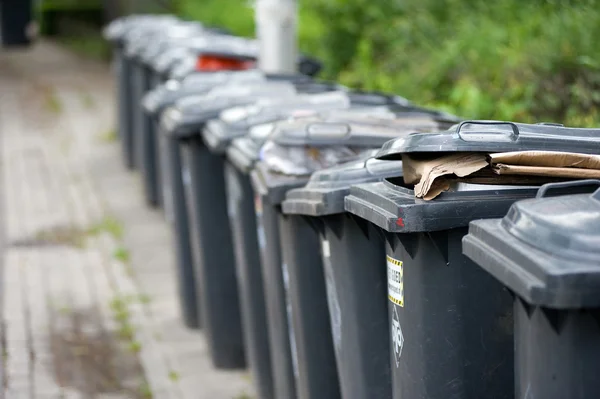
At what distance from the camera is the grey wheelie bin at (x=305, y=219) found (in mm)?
4605

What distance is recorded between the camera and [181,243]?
7.42m

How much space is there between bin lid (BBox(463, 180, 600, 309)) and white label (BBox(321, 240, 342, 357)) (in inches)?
48.0

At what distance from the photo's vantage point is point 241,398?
6.14 metres

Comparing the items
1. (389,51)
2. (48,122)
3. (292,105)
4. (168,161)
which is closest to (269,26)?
(168,161)

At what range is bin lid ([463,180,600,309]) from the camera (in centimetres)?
259

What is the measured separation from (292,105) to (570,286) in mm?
3415

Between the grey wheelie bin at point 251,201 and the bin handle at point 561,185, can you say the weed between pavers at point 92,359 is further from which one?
the bin handle at point 561,185

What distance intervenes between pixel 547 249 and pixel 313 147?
83.5 inches

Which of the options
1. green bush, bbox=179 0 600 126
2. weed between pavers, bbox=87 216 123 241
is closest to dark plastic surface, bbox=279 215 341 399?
green bush, bbox=179 0 600 126

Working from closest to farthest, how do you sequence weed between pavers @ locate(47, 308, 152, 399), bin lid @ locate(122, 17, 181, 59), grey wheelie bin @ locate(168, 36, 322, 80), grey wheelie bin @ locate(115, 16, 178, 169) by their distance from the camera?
1. weed between pavers @ locate(47, 308, 152, 399)
2. grey wheelie bin @ locate(168, 36, 322, 80)
3. bin lid @ locate(122, 17, 181, 59)
4. grey wheelie bin @ locate(115, 16, 178, 169)

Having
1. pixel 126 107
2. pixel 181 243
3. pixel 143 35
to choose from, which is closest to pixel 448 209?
pixel 181 243

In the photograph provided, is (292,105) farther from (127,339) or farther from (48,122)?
(48,122)

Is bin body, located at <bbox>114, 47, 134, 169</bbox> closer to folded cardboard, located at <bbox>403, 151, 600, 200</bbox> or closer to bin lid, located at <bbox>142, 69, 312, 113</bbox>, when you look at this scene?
bin lid, located at <bbox>142, 69, 312, 113</bbox>

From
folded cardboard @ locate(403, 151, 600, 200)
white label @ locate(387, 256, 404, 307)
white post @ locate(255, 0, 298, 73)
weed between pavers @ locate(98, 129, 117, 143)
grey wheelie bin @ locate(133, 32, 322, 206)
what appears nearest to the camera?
folded cardboard @ locate(403, 151, 600, 200)
